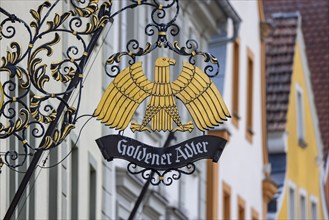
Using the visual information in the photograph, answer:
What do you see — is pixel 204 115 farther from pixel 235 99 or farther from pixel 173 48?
pixel 235 99

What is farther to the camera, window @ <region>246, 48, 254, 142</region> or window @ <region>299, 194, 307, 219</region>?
window @ <region>299, 194, 307, 219</region>

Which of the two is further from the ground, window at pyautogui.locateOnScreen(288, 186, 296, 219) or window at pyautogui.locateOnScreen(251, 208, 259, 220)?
window at pyautogui.locateOnScreen(288, 186, 296, 219)

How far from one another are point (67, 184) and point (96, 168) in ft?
6.58

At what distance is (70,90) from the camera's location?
14.3 meters

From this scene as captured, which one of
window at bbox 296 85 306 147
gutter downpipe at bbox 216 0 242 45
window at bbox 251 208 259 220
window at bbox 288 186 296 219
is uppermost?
gutter downpipe at bbox 216 0 242 45

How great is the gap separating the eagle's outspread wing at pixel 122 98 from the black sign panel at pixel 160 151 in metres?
0.23

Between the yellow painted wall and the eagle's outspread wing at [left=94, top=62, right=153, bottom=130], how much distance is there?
25.4m

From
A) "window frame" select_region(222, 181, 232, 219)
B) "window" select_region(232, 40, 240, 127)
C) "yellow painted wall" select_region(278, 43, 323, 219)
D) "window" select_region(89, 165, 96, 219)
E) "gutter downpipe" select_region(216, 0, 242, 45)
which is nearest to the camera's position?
"window" select_region(89, 165, 96, 219)

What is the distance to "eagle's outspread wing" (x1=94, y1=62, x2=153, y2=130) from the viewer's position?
1450 centimetres

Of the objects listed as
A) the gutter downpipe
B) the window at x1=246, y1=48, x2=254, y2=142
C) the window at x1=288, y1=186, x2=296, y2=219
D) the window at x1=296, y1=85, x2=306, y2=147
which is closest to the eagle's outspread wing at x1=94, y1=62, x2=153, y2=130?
the gutter downpipe

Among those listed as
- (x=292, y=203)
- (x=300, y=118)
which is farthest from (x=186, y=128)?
(x=300, y=118)

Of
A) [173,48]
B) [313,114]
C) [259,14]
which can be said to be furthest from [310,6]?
[173,48]

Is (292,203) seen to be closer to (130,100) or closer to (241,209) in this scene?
(241,209)

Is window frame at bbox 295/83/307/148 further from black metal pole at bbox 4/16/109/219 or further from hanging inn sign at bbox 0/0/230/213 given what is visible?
black metal pole at bbox 4/16/109/219
